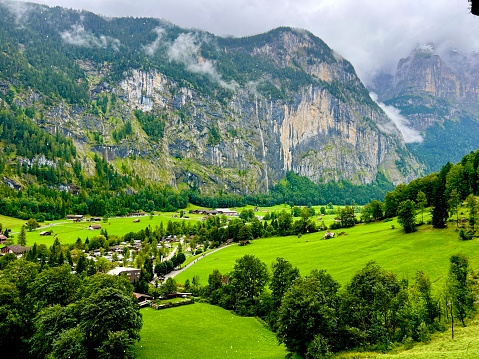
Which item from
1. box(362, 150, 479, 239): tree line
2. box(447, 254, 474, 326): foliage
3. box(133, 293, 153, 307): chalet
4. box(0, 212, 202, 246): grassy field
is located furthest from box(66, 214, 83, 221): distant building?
box(447, 254, 474, 326): foliage

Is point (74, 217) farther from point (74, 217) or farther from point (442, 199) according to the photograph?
point (442, 199)

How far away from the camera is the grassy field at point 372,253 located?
5666cm

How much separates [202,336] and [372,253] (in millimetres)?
36512

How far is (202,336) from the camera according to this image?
155 ft

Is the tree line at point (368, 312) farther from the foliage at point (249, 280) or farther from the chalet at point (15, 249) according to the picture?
the chalet at point (15, 249)

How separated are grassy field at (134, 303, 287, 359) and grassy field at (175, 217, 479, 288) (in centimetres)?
1652

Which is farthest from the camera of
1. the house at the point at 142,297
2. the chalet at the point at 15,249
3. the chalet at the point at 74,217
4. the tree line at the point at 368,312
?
the chalet at the point at 74,217

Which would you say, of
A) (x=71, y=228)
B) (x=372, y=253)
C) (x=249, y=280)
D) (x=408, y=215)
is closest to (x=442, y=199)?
(x=408, y=215)

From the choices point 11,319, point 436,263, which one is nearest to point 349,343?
point 436,263

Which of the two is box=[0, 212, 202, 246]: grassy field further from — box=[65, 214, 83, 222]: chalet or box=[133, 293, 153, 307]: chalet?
box=[133, 293, 153, 307]: chalet

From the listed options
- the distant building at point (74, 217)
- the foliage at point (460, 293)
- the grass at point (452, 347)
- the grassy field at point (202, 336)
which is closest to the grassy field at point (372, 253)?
the foliage at point (460, 293)

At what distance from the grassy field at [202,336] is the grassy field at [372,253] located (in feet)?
54.2

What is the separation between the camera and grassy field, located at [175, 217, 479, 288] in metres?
56.7

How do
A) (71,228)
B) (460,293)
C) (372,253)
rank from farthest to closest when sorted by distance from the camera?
(71,228)
(372,253)
(460,293)
